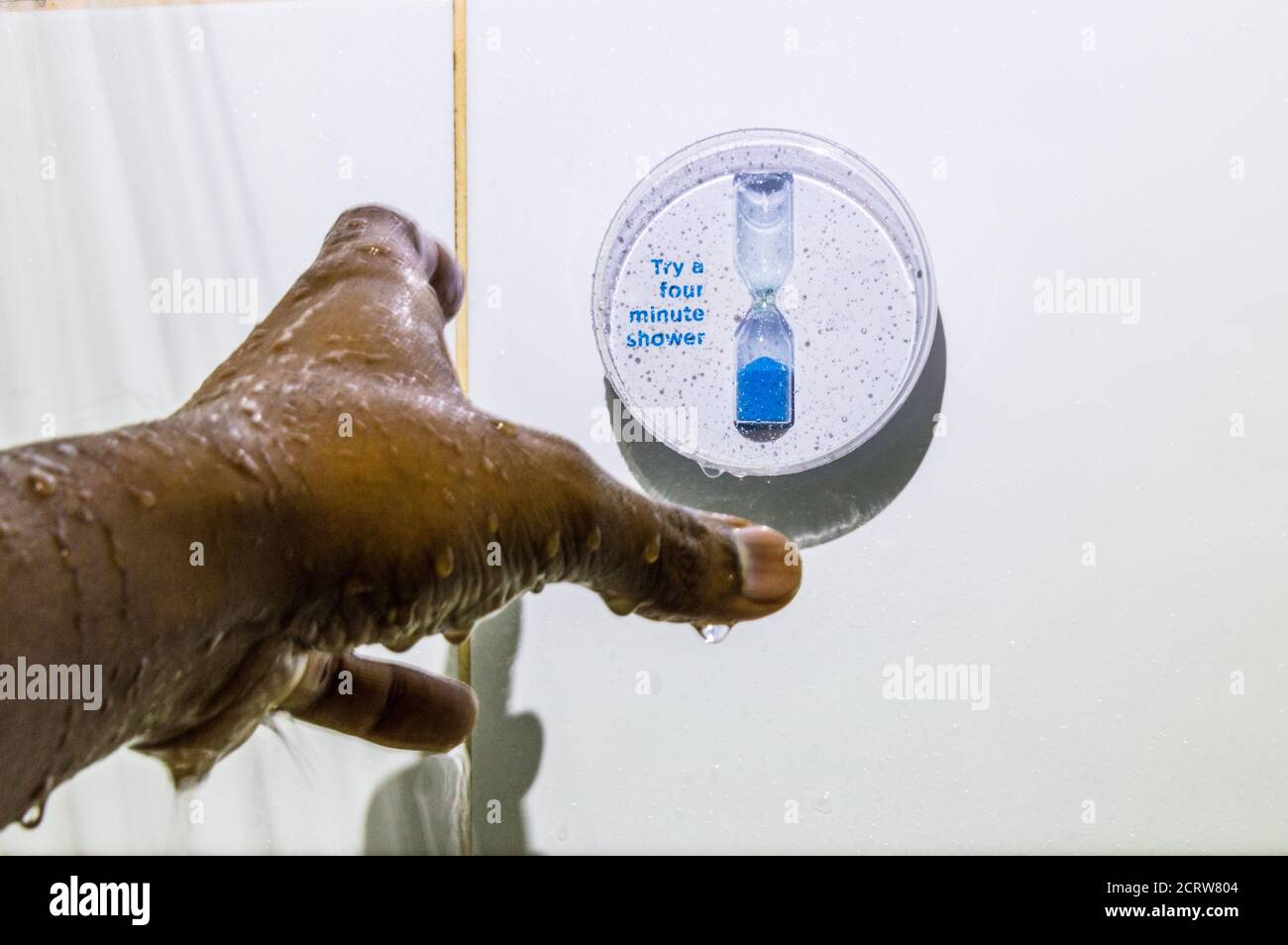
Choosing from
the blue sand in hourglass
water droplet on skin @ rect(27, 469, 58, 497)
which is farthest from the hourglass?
water droplet on skin @ rect(27, 469, 58, 497)

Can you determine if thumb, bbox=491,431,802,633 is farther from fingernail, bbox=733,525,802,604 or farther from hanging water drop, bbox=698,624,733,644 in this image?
hanging water drop, bbox=698,624,733,644

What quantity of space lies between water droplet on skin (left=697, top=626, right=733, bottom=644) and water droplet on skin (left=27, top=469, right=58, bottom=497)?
60cm

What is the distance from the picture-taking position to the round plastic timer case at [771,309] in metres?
0.91

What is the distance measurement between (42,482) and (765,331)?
62cm

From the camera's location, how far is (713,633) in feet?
3.08

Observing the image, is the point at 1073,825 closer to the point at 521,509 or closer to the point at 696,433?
the point at 696,433

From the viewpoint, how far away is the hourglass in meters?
0.91

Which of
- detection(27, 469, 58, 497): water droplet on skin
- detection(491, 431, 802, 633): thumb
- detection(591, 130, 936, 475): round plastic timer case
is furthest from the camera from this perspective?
detection(591, 130, 936, 475): round plastic timer case

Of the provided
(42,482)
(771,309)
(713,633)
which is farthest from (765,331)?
(42,482)

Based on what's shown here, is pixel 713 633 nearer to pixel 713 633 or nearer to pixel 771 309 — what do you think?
pixel 713 633

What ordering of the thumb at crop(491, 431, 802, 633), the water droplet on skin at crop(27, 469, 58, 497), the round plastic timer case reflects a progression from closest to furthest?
the water droplet on skin at crop(27, 469, 58, 497) < the thumb at crop(491, 431, 802, 633) < the round plastic timer case

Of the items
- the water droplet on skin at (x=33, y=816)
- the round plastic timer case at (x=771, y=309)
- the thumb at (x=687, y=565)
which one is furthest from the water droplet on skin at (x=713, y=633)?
the water droplet on skin at (x=33, y=816)

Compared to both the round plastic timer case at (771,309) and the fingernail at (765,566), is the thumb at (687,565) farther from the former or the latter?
the round plastic timer case at (771,309)

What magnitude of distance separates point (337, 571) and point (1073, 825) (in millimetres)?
750
